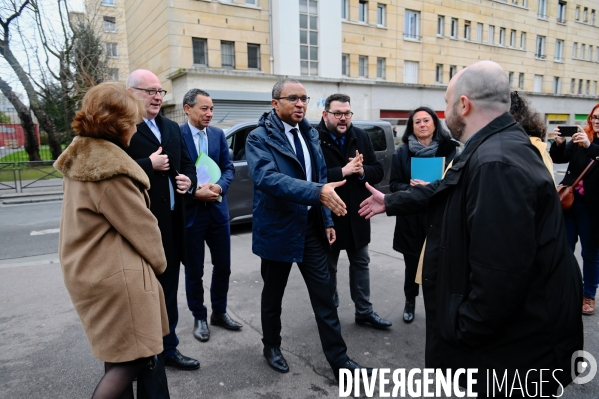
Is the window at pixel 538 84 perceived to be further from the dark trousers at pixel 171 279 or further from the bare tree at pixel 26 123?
the dark trousers at pixel 171 279

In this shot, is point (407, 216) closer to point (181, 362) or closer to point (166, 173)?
point (166, 173)

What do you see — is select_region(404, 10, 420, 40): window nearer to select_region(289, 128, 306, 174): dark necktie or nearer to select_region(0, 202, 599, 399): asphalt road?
select_region(0, 202, 599, 399): asphalt road

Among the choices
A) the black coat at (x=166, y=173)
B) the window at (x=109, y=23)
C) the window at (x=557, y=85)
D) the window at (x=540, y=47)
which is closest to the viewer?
the black coat at (x=166, y=173)

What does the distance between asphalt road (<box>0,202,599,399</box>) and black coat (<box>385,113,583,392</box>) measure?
1.35 meters

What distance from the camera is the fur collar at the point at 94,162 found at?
1814mm

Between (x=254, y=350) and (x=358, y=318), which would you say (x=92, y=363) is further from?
(x=358, y=318)

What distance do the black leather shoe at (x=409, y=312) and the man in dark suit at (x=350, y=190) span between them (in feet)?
0.79

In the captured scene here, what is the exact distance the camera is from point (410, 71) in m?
25.2

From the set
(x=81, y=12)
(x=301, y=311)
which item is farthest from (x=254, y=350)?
(x=81, y=12)

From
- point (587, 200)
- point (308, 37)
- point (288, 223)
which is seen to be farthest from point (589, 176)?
point (308, 37)

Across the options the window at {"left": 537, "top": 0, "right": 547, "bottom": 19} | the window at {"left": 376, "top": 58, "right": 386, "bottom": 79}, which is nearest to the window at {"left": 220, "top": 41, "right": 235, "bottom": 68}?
the window at {"left": 376, "top": 58, "right": 386, "bottom": 79}

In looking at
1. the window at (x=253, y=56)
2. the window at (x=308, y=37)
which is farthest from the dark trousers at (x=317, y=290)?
the window at (x=308, y=37)

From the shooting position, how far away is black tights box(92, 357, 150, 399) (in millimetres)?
1888

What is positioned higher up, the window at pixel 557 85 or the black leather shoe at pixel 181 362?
the window at pixel 557 85
